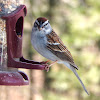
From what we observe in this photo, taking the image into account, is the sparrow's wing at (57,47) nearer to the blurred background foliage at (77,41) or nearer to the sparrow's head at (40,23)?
the sparrow's head at (40,23)

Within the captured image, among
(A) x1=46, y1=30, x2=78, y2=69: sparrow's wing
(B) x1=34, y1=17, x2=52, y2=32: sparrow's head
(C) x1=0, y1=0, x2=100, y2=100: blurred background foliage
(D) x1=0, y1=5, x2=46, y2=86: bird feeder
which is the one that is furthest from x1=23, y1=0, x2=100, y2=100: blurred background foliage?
(D) x1=0, y1=5, x2=46, y2=86: bird feeder

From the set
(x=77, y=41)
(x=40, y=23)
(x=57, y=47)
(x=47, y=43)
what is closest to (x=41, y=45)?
(x=47, y=43)

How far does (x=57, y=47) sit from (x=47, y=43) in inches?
11.1

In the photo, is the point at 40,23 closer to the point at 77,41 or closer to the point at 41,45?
the point at 41,45

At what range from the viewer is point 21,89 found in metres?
8.20

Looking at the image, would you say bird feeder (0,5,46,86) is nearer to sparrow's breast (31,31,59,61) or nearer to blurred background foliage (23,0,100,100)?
sparrow's breast (31,31,59,61)

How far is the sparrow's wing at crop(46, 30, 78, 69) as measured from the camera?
4337 mm

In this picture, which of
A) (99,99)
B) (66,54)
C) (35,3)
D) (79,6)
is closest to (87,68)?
(99,99)

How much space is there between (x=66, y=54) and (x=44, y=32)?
56 cm

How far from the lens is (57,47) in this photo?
4.52 m

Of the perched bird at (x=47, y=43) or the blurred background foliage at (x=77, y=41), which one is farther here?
the blurred background foliage at (x=77, y=41)

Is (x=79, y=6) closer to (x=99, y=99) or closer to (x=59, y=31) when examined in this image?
(x=59, y=31)

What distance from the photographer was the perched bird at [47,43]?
4.16 meters

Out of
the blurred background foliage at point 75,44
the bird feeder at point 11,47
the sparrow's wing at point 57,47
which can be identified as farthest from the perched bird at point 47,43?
the blurred background foliage at point 75,44
